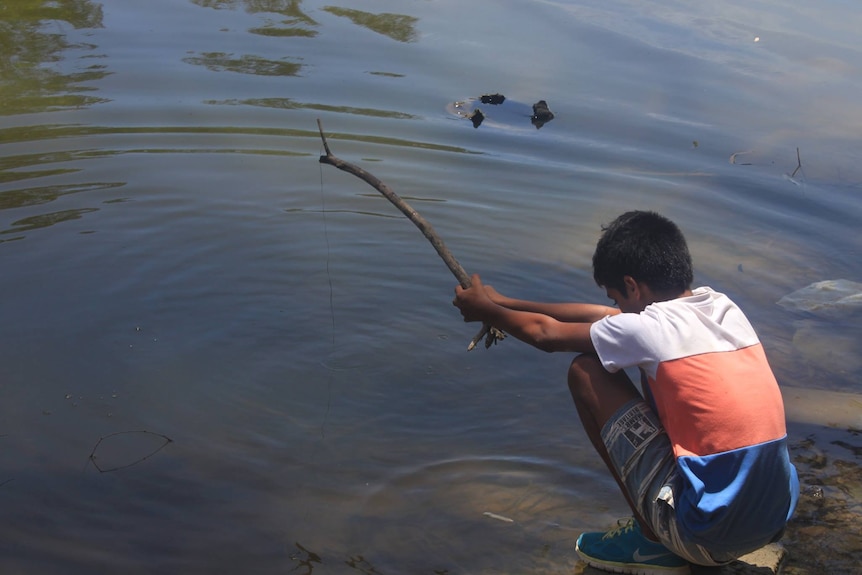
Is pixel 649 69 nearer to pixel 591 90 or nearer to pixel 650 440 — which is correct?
pixel 591 90

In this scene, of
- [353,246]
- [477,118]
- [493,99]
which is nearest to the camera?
[353,246]

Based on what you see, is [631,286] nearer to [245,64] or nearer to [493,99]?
[493,99]

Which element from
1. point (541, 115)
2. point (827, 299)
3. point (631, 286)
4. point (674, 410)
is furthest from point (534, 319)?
point (541, 115)

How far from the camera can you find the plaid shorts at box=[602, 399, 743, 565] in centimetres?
290

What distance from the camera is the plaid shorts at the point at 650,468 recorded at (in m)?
2.90

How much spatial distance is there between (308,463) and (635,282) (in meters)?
1.68

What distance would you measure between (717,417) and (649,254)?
23.8 inches

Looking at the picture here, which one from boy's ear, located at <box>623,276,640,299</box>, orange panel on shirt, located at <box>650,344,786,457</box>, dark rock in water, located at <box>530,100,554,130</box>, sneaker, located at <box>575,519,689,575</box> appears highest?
dark rock in water, located at <box>530,100,554,130</box>

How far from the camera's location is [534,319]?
3213mm

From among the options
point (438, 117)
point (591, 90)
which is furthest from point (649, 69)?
point (438, 117)

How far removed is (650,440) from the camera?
2.94 meters

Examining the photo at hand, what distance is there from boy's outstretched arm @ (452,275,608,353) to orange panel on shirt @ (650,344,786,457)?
0.34 metres

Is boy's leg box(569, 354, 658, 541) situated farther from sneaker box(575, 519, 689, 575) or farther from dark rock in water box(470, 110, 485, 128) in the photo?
dark rock in water box(470, 110, 485, 128)

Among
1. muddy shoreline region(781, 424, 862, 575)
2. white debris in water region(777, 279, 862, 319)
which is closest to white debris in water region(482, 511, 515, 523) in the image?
muddy shoreline region(781, 424, 862, 575)
